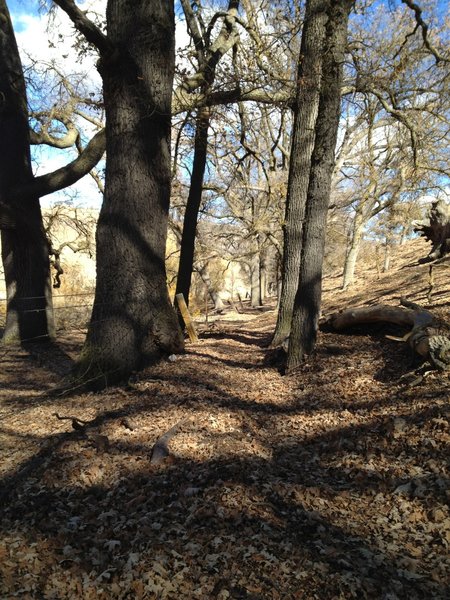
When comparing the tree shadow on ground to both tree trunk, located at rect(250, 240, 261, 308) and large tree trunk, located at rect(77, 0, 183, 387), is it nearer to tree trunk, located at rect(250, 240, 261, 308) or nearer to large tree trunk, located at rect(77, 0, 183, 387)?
large tree trunk, located at rect(77, 0, 183, 387)

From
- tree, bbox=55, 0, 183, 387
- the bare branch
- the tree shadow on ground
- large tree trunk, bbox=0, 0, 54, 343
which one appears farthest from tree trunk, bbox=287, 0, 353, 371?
large tree trunk, bbox=0, 0, 54, 343

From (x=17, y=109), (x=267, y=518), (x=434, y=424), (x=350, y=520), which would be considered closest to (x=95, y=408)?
(x=267, y=518)

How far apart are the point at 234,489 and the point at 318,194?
4.64 meters

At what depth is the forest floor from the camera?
2590 millimetres

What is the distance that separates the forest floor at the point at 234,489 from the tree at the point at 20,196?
442 centimetres

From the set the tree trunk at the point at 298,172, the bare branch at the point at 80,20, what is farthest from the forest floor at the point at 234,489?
the bare branch at the point at 80,20

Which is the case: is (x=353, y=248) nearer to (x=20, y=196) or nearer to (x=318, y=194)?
(x=318, y=194)

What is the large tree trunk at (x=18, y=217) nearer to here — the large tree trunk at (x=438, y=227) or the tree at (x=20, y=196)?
Result: the tree at (x=20, y=196)

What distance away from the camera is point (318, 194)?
6.61m

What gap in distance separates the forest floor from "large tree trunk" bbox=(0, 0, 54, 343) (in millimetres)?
4339

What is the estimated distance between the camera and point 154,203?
21.2ft

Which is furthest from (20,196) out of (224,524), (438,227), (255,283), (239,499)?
(255,283)

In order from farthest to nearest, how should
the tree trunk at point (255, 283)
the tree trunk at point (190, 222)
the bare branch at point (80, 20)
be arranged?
the tree trunk at point (255, 283) → the tree trunk at point (190, 222) → the bare branch at point (80, 20)

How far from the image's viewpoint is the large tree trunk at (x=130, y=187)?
6012mm
